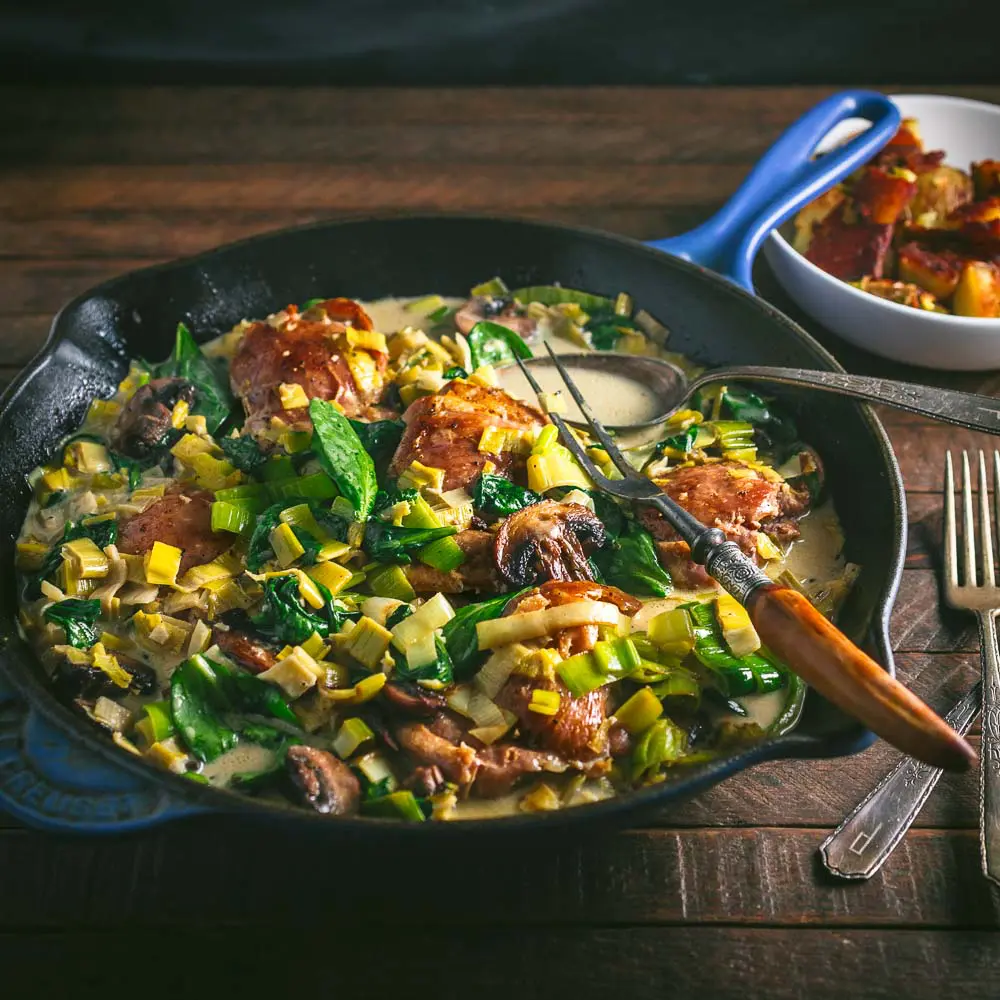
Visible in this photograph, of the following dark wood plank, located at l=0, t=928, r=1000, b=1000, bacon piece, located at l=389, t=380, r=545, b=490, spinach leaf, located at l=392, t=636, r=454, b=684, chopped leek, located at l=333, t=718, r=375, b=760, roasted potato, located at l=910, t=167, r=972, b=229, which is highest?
roasted potato, located at l=910, t=167, r=972, b=229

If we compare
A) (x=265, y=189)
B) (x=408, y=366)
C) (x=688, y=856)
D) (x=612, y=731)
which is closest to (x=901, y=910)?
(x=688, y=856)

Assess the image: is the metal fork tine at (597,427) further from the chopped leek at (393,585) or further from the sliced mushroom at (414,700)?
the sliced mushroom at (414,700)

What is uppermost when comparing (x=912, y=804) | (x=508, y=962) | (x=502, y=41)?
(x=502, y=41)

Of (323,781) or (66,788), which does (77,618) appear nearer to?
(66,788)

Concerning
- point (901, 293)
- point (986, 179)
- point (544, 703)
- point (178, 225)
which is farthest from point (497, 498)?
point (986, 179)

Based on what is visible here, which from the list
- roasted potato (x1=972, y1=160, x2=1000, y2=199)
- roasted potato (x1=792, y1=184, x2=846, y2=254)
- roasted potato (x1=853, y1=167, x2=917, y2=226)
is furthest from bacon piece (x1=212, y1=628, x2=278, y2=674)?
roasted potato (x1=972, y1=160, x2=1000, y2=199)

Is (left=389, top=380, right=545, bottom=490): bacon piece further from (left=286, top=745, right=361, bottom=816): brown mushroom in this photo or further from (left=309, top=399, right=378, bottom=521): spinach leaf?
(left=286, top=745, right=361, bottom=816): brown mushroom

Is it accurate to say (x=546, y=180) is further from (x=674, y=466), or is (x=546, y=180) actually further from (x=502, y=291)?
(x=674, y=466)

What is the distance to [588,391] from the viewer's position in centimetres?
408

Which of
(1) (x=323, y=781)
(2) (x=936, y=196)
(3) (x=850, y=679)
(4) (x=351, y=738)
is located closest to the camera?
(3) (x=850, y=679)

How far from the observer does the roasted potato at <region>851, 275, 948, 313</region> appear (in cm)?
449

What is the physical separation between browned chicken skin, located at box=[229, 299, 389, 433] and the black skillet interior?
1.28ft

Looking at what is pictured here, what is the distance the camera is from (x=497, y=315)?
14.3ft

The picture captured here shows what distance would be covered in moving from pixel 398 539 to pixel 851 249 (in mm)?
2582
